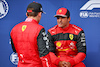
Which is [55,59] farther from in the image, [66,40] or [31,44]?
[31,44]

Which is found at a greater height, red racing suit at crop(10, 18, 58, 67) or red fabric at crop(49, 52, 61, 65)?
red racing suit at crop(10, 18, 58, 67)

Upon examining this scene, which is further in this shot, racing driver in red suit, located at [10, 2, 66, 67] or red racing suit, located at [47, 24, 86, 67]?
red racing suit, located at [47, 24, 86, 67]

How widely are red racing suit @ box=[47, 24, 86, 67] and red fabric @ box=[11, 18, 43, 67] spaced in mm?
785

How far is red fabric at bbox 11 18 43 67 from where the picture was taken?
168cm

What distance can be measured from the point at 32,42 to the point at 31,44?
3 cm

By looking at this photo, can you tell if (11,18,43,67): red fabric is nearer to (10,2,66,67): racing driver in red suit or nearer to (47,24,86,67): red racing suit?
(10,2,66,67): racing driver in red suit

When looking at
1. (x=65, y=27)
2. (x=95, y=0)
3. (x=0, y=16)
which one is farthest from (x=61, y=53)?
(x=0, y=16)

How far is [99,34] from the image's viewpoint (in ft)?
10.1

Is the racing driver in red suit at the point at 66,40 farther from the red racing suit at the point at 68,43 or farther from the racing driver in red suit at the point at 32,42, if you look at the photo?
the racing driver in red suit at the point at 32,42

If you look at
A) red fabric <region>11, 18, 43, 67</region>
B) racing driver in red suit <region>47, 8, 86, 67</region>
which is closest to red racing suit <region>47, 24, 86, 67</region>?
racing driver in red suit <region>47, 8, 86, 67</region>

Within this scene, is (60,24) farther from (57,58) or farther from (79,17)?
(79,17)

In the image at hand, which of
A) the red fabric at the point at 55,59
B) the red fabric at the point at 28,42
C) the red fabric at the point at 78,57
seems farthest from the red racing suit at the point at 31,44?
the red fabric at the point at 78,57

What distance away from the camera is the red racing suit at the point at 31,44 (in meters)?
1.66

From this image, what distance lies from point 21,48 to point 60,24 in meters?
0.92
